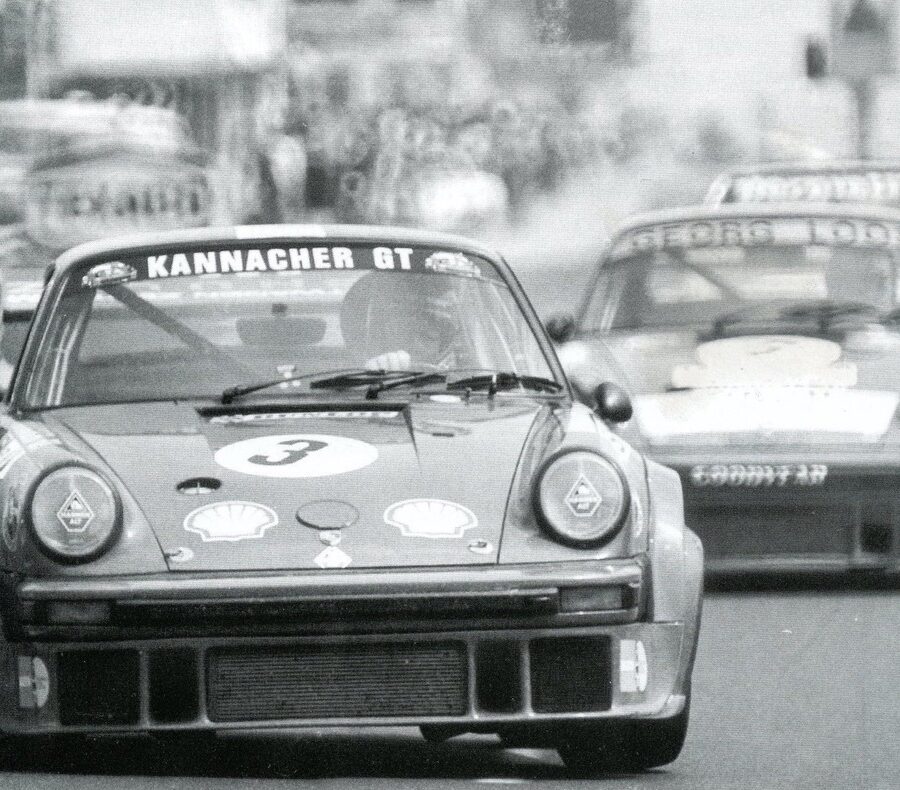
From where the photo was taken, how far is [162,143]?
15.0 meters

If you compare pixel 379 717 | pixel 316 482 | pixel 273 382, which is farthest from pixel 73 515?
pixel 273 382

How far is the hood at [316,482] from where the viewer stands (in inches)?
212

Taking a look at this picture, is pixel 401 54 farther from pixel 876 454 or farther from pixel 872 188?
pixel 876 454

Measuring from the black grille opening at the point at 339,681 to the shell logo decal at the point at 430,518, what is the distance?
0.25 meters

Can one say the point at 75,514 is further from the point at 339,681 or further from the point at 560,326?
the point at 560,326

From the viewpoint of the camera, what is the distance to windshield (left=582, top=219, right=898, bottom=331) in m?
10.0

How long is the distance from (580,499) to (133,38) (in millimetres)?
9518

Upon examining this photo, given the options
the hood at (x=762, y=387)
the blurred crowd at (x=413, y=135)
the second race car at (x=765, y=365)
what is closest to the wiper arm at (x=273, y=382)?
the hood at (x=762, y=387)

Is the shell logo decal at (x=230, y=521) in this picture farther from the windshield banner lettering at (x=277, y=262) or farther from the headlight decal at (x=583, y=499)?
the windshield banner lettering at (x=277, y=262)

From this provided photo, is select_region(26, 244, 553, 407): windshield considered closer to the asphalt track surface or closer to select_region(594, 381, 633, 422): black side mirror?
select_region(594, 381, 633, 422): black side mirror

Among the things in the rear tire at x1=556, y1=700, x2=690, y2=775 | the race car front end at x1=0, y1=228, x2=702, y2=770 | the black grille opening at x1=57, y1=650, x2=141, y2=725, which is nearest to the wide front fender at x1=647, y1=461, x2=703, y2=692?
the race car front end at x1=0, y1=228, x2=702, y2=770

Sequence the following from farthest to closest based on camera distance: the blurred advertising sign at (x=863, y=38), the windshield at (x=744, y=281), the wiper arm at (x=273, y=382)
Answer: the blurred advertising sign at (x=863, y=38) < the windshield at (x=744, y=281) < the wiper arm at (x=273, y=382)

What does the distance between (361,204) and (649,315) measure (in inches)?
196

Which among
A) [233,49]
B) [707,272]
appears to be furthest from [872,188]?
[707,272]
